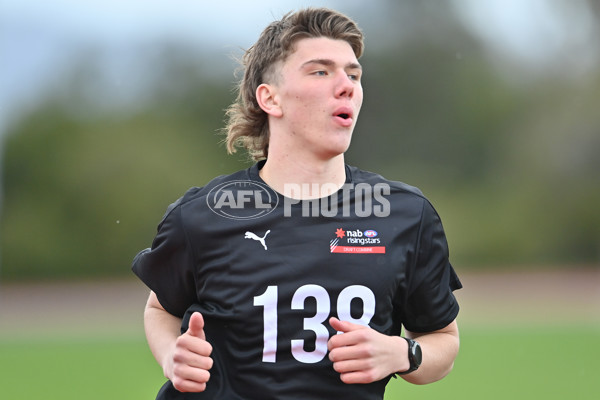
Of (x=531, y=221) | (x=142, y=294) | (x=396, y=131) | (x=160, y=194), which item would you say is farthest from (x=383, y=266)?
(x=531, y=221)

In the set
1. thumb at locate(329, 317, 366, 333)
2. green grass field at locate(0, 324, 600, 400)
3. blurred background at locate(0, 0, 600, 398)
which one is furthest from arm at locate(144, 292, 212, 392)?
blurred background at locate(0, 0, 600, 398)

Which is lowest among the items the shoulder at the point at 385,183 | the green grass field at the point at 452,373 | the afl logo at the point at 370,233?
the green grass field at the point at 452,373

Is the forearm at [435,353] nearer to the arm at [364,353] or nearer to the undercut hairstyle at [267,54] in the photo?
the arm at [364,353]

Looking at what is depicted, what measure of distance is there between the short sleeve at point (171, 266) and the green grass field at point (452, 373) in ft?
16.2

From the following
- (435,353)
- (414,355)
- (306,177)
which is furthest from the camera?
(306,177)

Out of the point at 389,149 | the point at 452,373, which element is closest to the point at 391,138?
the point at 389,149

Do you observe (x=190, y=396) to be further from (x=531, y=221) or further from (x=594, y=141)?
(x=594, y=141)

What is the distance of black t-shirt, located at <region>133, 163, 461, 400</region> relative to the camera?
2.16 meters

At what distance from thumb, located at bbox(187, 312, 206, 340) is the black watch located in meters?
0.57

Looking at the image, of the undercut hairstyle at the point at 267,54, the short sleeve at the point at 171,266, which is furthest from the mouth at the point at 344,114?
the short sleeve at the point at 171,266

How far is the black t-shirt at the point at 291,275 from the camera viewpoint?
216 centimetres

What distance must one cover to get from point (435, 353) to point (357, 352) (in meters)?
0.39

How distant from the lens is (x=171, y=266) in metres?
2.31

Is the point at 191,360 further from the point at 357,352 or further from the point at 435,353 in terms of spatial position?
the point at 435,353
